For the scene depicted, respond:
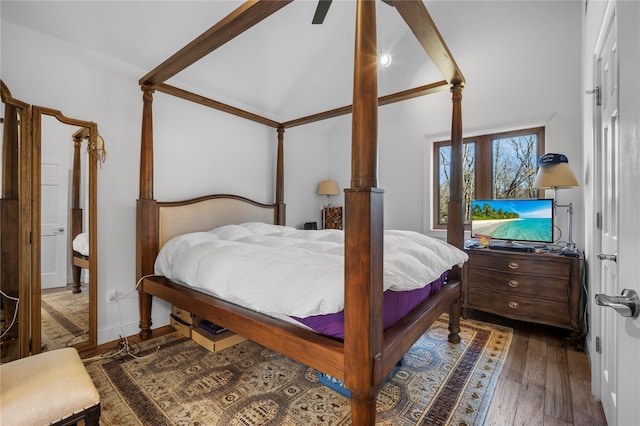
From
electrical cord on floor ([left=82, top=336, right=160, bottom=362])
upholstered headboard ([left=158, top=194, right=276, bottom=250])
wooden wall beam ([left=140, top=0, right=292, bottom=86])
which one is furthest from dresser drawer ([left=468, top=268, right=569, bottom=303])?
electrical cord on floor ([left=82, top=336, right=160, bottom=362])

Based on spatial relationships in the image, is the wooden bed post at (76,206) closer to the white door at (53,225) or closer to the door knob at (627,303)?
the white door at (53,225)

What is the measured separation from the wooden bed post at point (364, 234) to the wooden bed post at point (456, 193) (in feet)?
4.72

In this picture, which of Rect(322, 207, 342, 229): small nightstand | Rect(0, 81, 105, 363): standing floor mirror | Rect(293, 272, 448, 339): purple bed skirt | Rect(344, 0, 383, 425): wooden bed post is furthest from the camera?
Rect(322, 207, 342, 229): small nightstand

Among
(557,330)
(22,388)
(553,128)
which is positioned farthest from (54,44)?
(557,330)

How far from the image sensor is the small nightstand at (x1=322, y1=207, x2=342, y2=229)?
4430mm

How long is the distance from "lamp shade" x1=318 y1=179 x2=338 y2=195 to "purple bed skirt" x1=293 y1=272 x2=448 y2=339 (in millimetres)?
2826

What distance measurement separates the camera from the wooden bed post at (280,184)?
3.72m

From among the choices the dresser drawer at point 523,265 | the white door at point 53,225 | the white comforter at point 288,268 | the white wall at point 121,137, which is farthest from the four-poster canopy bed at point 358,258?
the dresser drawer at point 523,265

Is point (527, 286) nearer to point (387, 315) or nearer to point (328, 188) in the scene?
point (387, 315)

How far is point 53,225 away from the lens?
208cm

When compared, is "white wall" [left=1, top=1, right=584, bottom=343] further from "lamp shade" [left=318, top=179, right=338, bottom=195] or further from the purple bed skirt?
the purple bed skirt

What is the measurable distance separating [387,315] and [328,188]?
3.15 metres

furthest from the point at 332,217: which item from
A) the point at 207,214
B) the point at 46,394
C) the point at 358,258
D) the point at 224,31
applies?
the point at 46,394

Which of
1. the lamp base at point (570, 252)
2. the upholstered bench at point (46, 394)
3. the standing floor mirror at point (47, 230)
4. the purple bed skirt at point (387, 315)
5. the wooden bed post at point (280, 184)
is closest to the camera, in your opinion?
the upholstered bench at point (46, 394)
